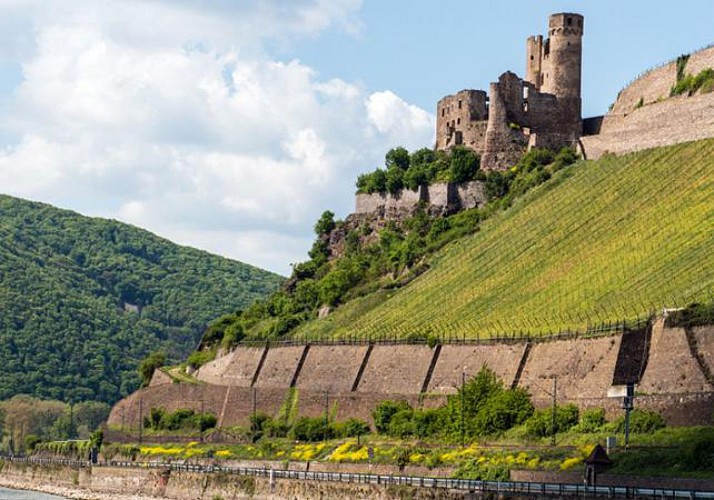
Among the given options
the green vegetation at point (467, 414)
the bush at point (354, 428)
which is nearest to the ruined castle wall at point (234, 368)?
the bush at point (354, 428)

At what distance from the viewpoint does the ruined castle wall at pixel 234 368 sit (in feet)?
440

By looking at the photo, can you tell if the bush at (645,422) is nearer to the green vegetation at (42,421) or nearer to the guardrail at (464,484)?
the guardrail at (464,484)

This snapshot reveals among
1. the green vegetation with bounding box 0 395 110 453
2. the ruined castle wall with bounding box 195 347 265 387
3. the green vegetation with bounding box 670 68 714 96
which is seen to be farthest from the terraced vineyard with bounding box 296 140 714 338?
the green vegetation with bounding box 0 395 110 453

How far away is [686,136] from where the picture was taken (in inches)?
4948

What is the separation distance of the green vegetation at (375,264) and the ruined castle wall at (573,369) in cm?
3342

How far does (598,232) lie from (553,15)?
3079 centimetres

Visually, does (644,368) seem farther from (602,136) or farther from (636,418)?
(602,136)

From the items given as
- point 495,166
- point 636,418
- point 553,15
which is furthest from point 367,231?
point 636,418

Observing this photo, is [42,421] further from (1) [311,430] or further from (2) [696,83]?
(2) [696,83]

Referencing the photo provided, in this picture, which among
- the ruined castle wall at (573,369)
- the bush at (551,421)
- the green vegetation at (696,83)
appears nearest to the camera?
the bush at (551,421)

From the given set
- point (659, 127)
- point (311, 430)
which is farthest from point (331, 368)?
point (659, 127)

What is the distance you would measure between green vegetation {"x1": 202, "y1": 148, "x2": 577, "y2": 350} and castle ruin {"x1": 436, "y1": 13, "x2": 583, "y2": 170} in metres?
1.97

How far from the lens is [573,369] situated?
97.4 meters

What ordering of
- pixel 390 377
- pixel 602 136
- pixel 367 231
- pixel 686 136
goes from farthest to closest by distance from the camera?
1. pixel 367 231
2. pixel 602 136
3. pixel 686 136
4. pixel 390 377
